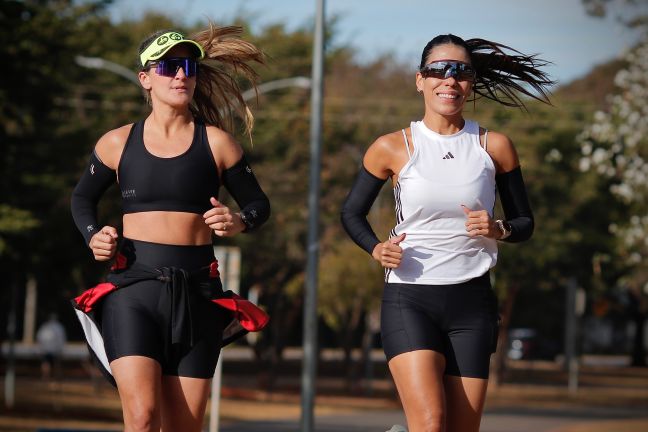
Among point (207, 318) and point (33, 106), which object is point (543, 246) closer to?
point (33, 106)

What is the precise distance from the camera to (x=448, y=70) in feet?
22.1

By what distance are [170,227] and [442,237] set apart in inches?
50.3

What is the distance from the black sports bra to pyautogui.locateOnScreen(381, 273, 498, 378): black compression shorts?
1013mm

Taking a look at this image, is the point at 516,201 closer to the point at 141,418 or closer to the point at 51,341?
the point at 141,418

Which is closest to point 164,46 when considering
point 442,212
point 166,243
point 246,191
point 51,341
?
point 246,191

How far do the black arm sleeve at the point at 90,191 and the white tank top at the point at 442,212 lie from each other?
1395 mm

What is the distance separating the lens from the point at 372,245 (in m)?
6.66

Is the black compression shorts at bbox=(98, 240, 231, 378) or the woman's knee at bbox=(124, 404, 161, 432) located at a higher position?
the black compression shorts at bbox=(98, 240, 231, 378)

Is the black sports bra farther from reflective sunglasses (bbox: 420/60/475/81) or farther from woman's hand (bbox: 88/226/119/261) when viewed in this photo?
reflective sunglasses (bbox: 420/60/475/81)

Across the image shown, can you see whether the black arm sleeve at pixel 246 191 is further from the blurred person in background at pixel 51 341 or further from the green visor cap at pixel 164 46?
the blurred person in background at pixel 51 341

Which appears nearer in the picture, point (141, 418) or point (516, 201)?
point (141, 418)

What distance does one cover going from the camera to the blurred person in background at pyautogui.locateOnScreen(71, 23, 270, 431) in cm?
618

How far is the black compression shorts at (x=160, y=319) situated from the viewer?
6203 millimetres

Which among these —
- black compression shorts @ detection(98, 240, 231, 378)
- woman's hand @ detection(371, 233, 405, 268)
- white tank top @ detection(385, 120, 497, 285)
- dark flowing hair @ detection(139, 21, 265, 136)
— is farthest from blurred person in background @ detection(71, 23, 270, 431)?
white tank top @ detection(385, 120, 497, 285)
